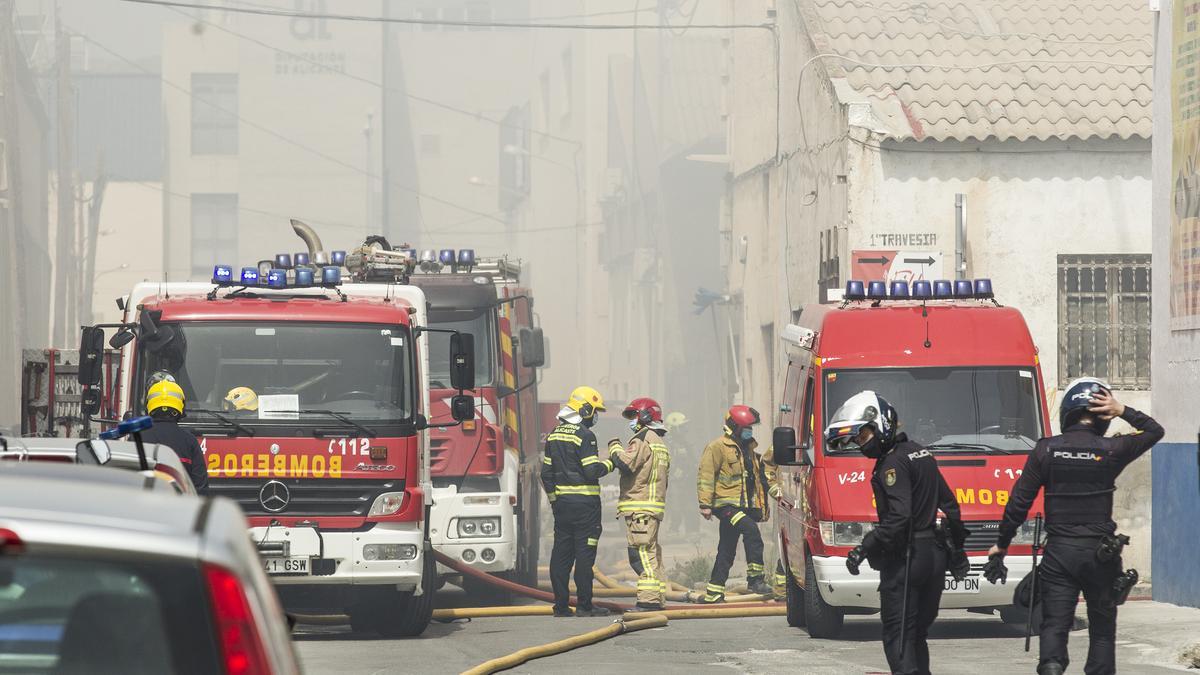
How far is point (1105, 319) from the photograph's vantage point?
846 inches

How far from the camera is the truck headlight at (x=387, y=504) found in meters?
13.5

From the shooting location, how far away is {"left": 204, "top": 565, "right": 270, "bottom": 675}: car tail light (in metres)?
3.16

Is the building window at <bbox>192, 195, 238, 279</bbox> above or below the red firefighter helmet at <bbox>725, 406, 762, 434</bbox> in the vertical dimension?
above

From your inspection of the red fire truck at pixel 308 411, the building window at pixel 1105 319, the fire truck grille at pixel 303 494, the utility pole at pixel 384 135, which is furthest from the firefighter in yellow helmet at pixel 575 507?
the utility pole at pixel 384 135

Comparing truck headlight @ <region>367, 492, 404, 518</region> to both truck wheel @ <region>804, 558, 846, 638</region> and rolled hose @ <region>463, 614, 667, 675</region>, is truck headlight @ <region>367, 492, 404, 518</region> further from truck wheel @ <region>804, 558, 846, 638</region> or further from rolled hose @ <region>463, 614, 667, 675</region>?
truck wheel @ <region>804, 558, 846, 638</region>

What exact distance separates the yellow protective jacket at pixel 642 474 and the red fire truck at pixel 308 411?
313 centimetres

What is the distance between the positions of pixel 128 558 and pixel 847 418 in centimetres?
667

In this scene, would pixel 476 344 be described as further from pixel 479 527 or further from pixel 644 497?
pixel 644 497

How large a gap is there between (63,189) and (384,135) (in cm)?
1814

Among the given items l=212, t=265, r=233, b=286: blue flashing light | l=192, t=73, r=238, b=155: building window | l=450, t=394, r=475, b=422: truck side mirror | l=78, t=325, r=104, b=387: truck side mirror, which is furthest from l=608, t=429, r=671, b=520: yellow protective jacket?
l=192, t=73, r=238, b=155: building window

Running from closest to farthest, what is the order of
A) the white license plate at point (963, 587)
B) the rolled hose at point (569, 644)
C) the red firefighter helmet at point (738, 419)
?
the rolled hose at point (569, 644)
the white license plate at point (963, 587)
the red firefighter helmet at point (738, 419)

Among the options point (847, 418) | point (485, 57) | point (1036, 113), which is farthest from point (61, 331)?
point (847, 418)

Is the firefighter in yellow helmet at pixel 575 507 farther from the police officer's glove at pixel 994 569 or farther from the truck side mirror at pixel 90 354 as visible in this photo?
the police officer's glove at pixel 994 569

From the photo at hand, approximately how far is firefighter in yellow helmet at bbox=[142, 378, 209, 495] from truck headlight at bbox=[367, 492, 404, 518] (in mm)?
2294
